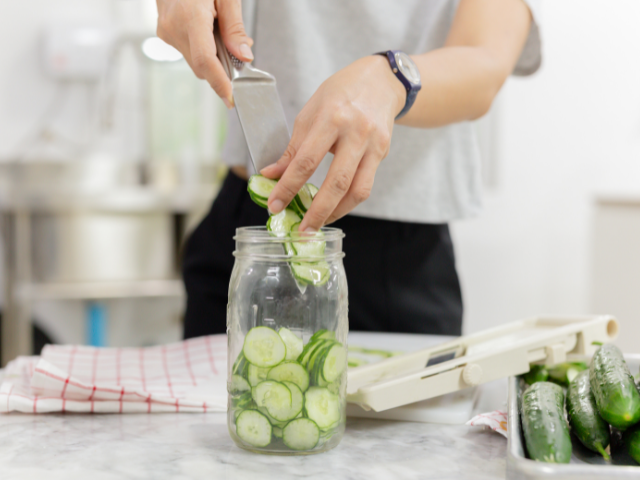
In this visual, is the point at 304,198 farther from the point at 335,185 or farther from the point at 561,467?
the point at 561,467

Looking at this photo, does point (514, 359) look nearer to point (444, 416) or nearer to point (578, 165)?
point (444, 416)

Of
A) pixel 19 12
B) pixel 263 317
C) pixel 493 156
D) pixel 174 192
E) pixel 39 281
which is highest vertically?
pixel 19 12

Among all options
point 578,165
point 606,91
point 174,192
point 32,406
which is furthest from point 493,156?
point 32,406

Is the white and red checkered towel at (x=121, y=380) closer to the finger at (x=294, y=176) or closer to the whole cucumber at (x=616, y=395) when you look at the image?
the finger at (x=294, y=176)

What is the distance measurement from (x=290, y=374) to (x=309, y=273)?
96mm

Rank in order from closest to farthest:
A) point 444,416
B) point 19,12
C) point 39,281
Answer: point 444,416 < point 39,281 < point 19,12

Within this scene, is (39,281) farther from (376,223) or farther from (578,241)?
(578,241)

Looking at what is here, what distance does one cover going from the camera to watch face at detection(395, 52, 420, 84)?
2.48ft

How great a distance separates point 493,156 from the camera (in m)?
3.23

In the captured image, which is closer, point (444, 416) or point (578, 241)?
point (444, 416)

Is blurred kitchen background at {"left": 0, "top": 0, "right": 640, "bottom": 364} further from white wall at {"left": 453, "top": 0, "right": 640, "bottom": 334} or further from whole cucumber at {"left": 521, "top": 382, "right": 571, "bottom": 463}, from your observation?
whole cucumber at {"left": 521, "top": 382, "right": 571, "bottom": 463}

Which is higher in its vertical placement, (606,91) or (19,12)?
(19,12)

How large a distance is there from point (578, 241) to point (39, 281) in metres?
2.53

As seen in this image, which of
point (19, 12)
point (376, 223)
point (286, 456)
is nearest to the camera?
point (286, 456)
